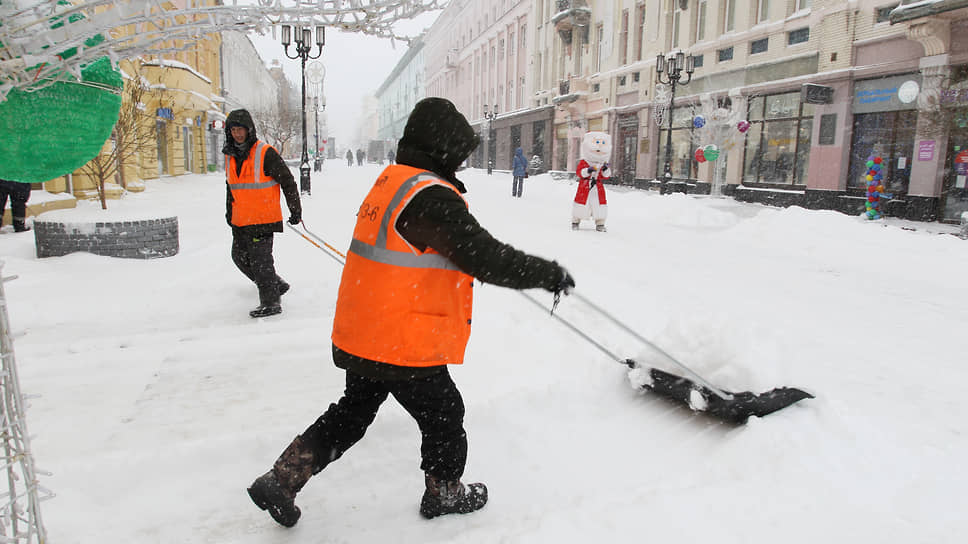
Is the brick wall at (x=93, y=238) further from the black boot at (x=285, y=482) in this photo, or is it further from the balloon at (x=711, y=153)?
the balloon at (x=711, y=153)

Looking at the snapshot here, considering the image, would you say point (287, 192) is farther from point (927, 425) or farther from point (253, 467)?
point (927, 425)

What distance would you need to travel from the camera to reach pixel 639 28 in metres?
26.8

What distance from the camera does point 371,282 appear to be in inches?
82.3

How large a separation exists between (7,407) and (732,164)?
71.9ft

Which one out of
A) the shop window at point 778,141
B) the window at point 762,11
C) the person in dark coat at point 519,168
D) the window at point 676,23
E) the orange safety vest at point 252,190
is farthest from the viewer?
the window at point 676,23

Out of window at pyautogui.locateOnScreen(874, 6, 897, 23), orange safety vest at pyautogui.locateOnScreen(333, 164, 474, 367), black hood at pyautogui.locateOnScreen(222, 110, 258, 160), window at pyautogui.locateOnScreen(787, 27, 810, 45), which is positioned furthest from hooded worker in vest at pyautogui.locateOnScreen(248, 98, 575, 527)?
window at pyautogui.locateOnScreen(787, 27, 810, 45)

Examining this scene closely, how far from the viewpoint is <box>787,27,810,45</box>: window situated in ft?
57.6

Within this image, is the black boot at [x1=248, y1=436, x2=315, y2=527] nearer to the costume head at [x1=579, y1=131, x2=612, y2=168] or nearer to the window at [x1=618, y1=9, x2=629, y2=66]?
the costume head at [x1=579, y1=131, x2=612, y2=168]

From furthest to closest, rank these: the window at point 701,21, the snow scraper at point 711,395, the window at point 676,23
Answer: the window at point 676,23 < the window at point 701,21 < the snow scraper at point 711,395

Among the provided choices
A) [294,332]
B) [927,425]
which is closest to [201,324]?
[294,332]

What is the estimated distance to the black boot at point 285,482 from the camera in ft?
7.23

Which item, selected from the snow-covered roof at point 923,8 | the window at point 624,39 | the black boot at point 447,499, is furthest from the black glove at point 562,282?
the window at point 624,39

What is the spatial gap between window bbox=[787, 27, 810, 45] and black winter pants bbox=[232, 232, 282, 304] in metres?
18.2

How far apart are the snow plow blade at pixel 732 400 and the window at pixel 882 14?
16.0 meters
